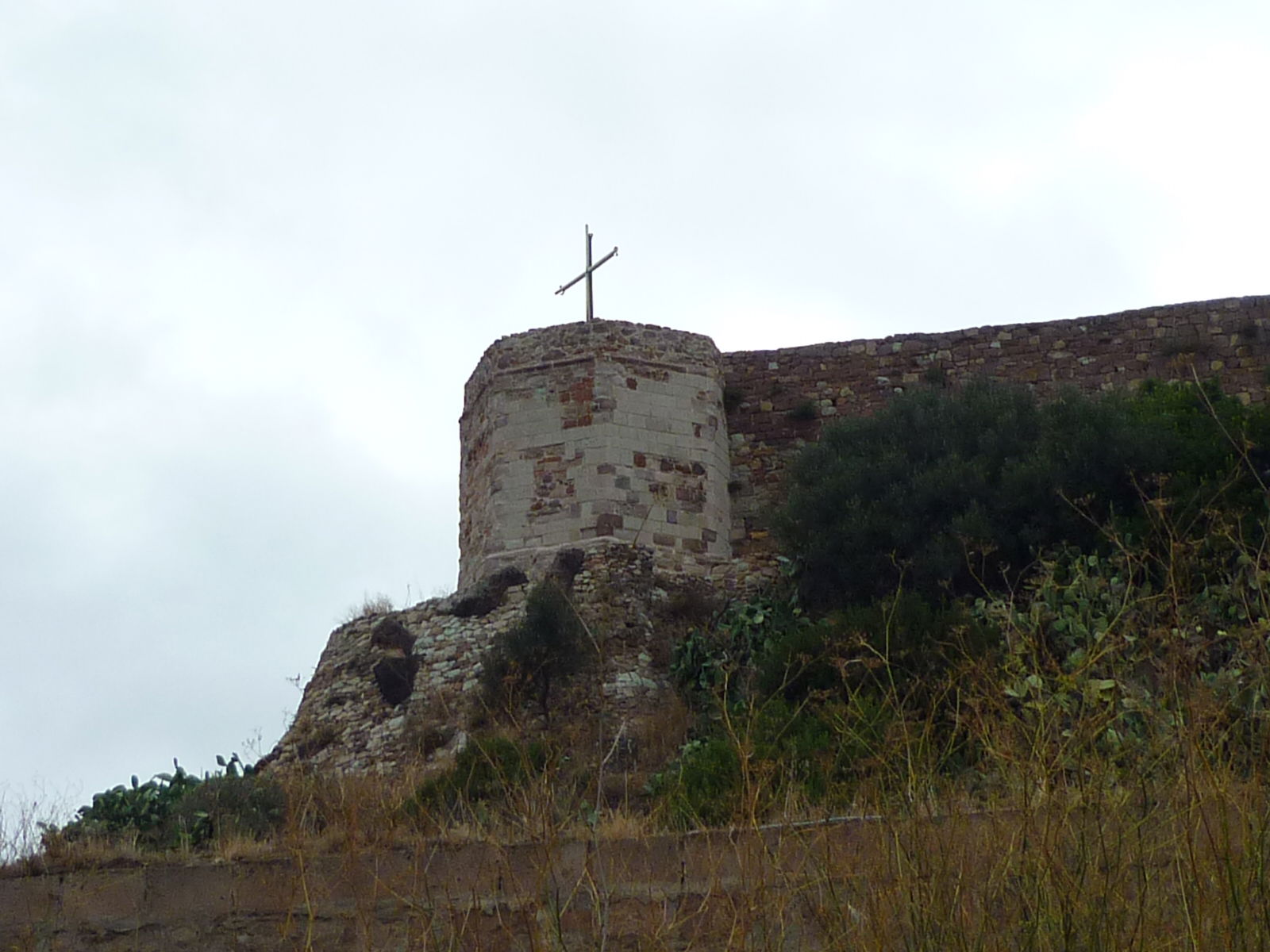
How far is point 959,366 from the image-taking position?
18.1 meters

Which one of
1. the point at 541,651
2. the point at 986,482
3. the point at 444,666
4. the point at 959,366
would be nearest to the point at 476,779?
the point at 541,651

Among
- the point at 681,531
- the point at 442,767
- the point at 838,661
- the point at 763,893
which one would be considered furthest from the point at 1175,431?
the point at 763,893

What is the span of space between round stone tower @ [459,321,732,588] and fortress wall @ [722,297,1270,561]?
40 centimetres

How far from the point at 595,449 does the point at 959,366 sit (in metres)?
3.97

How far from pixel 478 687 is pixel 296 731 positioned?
2.09 m

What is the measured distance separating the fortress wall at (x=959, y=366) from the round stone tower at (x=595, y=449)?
403mm

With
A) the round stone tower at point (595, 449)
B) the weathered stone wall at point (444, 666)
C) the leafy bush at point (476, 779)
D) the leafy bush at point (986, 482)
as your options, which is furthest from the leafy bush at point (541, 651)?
the leafy bush at point (986, 482)

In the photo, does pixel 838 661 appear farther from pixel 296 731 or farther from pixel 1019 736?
pixel 296 731

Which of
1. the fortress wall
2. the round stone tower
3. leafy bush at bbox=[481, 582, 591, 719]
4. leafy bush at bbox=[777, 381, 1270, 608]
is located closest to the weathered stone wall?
leafy bush at bbox=[481, 582, 591, 719]

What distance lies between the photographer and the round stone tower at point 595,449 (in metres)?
16.6

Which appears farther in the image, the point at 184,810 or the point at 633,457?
the point at 633,457

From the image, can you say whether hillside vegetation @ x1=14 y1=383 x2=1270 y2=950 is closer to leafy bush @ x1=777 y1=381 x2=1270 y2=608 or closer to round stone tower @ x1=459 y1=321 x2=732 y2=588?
leafy bush @ x1=777 y1=381 x2=1270 y2=608

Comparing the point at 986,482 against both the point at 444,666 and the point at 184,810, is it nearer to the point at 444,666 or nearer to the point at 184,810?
the point at 444,666

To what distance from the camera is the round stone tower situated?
655 inches
